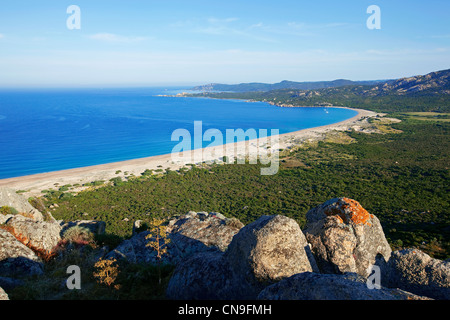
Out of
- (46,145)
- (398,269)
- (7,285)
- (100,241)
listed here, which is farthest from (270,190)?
(46,145)

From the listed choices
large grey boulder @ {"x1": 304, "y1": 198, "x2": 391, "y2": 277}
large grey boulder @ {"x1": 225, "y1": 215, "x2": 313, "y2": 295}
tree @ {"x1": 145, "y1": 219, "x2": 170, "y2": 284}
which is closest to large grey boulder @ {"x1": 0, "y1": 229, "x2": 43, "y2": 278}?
tree @ {"x1": 145, "y1": 219, "x2": 170, "y2": 284}

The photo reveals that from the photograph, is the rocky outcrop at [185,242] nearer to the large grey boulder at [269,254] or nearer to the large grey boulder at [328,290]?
the large grey boulder at [269,254]

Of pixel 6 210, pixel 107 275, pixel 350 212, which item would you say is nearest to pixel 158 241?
pixel 107 275

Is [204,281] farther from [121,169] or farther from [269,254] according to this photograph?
[121,169]

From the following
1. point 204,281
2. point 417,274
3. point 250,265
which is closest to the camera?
point 250,265

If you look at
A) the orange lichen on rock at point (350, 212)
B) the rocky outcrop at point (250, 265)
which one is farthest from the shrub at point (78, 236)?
the orange lichen on rock at point (350, 212)
